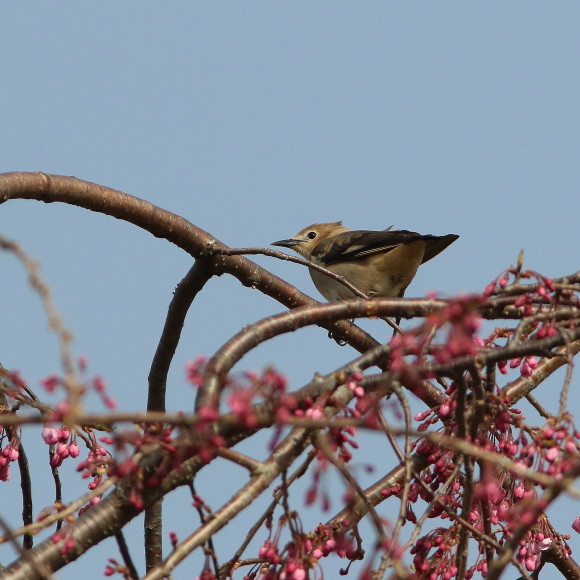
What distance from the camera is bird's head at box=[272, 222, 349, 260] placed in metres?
11.1

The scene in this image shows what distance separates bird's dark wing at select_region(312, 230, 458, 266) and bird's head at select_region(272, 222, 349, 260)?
648 millimetres

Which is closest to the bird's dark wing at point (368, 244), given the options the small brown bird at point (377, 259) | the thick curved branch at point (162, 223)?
the small brown bird at point (377, 259)

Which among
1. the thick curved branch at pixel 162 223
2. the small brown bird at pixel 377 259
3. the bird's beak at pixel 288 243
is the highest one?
the bird's beak at pixel 288 243

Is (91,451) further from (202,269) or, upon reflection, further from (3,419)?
(3,419)

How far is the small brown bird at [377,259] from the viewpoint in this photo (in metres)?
9.05

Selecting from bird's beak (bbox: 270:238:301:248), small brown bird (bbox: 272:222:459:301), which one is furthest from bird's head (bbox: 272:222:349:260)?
small brown bird (bbox: 272:222:459:301)

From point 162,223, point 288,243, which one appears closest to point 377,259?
point 288,243

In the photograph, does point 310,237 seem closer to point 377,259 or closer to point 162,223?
point 377,259

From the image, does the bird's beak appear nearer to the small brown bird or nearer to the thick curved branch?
the small brown bird

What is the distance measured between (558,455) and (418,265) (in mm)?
6563

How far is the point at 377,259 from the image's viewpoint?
9.29 m

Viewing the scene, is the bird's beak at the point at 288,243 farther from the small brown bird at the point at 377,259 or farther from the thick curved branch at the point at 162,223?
the thick curved branch at the point at 162,223

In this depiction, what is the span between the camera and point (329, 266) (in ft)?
32.3

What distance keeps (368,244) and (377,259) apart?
239mm
